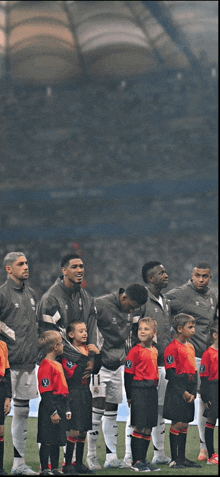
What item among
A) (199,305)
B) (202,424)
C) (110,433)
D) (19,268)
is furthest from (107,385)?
(19,268)

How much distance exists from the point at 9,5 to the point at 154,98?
621cm

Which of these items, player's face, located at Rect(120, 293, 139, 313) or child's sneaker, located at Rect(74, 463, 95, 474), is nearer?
child's sneaker, located at Rect(74, 463, 95, 474)

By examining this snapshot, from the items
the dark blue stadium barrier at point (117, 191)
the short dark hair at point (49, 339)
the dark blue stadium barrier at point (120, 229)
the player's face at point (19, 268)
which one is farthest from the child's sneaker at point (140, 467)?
the dark blue stadium barrier at point (117, 191)

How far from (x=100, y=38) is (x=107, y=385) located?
47.5 feet

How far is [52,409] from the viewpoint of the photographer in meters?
2.95

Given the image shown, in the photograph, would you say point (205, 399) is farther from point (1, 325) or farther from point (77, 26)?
point (77, 26)

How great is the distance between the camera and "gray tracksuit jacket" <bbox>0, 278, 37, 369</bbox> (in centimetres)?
319

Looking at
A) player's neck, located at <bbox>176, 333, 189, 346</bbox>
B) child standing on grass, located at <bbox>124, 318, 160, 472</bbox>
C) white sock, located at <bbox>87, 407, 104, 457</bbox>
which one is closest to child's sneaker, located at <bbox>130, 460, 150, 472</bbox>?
child standing on grass, located at <bbox>124, 318, 160, 472</bbox>

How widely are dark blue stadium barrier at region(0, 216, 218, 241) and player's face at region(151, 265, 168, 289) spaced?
1488 cm

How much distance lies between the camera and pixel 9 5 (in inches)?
595

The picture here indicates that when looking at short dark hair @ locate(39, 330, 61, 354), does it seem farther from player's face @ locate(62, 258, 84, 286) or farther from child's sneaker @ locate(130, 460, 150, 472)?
child's sneaker @ locate(130, 460, 150, 472)

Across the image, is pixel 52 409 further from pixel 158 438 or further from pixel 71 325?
pixel 158 438

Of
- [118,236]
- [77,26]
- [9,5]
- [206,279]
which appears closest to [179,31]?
[77,26]

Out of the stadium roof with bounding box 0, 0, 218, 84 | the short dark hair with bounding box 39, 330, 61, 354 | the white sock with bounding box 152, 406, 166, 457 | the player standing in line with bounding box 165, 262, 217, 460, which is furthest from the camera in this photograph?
the stadium roof with bounding box 0, 0, 218, 84
